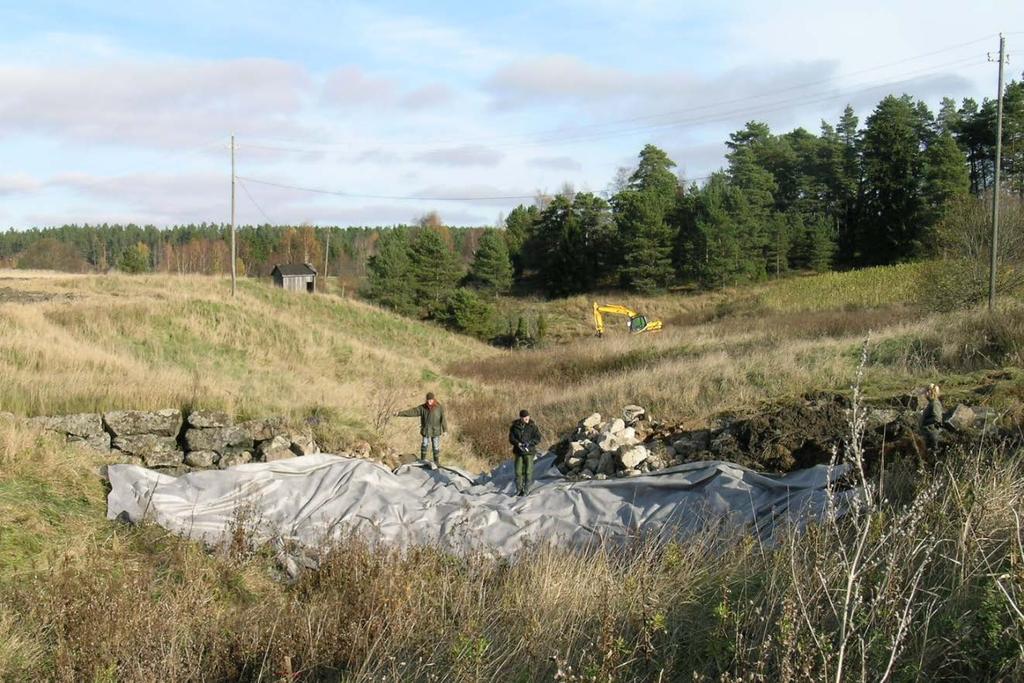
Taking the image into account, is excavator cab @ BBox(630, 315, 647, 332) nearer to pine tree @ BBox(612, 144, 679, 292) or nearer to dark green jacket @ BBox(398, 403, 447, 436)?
pine tree @ BBox(612, 144, 679, 292)

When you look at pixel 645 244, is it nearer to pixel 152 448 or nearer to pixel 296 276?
pixel 296 276

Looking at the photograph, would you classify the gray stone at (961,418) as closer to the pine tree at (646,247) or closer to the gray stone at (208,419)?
the gray stone at (208,419)

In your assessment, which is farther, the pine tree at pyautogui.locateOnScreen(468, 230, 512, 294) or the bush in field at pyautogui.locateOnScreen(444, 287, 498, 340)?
the pine tree at pyautogui.locateOnScreen(468, 230, 512, 294)

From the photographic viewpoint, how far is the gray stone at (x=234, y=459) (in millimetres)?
12109

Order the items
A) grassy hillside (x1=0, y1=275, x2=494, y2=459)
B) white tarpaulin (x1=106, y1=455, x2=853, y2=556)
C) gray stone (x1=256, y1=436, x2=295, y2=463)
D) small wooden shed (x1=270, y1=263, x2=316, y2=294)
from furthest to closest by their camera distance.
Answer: small wooden shed (x1=270, y1=263, x2=316, y2=294) → grassy hillside (x1=0, y1=275, x2=494, y2=459) → gray stone (x1=256, y1=436, x2=295, y2=463) → white tarpaulin (x1=106, y1=455, x2=853, y2=556)

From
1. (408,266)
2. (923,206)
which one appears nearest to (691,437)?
(408,266)

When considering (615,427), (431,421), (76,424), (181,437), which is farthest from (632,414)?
(76,424)

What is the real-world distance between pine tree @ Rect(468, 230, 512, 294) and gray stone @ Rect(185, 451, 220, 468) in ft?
159

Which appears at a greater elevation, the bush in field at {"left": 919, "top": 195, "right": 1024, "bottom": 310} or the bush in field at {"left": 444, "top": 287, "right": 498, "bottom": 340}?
the bush in field at {"left": 919, "top": 195, "right": 1024, "bottom": 310}

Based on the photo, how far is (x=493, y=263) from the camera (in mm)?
60312

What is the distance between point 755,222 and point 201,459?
5292cm

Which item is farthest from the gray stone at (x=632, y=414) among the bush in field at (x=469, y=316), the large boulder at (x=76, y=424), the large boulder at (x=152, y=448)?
the bush in field at (x=469, y=316)

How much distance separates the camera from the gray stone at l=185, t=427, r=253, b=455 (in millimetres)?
12047

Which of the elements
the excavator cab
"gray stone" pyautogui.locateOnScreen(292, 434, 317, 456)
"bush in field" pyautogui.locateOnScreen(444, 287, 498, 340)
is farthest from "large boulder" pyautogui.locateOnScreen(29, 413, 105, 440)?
"bush in field" pyautogui.locateOnScreen(444, 287, 498, 340)
